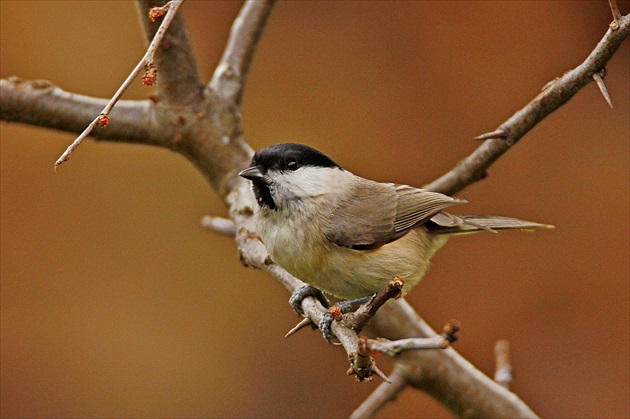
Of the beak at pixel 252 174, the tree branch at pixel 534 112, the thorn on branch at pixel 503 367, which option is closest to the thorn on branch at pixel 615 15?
the tree branch at pixel 534 112

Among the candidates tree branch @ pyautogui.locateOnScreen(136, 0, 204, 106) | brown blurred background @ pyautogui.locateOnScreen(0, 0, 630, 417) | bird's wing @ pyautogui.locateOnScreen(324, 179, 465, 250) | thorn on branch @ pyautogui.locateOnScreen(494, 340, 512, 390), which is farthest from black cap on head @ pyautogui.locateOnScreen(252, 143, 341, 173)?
brown blurred background @ pyautogui.locateOnScreen(0, 0, 630, 417)

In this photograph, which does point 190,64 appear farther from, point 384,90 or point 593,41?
point 593,41

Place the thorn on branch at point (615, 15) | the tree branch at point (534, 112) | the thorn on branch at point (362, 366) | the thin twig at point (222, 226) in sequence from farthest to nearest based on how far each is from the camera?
the thin twig at point (222, 226)
the tree branch at point (534, 112)
the thorn on branch at point (615, 15)
the thorn on branch at point (362, 366)

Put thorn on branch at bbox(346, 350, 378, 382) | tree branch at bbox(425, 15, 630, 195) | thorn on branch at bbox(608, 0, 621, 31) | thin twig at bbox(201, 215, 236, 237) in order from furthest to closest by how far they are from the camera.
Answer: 1. thin twig at bbox(201, 215, 236, 237)
2. tree branch at bbox(425, 15, 630, 195)
3. thorn on branch at bbox(608, 0, 621, 31)
4. thorn on branch at bbox(346, 350, 378, 382)

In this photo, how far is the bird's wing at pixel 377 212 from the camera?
2648 millimetres

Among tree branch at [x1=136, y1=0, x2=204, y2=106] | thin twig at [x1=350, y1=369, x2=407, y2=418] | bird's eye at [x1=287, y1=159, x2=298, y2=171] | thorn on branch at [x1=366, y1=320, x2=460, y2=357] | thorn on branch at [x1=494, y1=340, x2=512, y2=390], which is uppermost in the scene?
tree branch at [x1=136, y1=0, x2=204, y2=106]

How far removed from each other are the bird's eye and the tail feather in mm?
639

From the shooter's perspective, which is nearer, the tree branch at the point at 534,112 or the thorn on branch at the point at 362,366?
the thorn on branch at the point at 362,366

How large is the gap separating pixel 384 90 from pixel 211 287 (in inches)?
69.0

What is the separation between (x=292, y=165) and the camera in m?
2.74

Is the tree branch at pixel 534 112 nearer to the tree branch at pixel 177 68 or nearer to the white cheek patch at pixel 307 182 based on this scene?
the white cheek patch at pixel 307 182

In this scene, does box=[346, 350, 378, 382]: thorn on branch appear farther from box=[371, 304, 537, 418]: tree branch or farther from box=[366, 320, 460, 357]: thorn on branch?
box=[371, 304, 537, 418]: tree branch

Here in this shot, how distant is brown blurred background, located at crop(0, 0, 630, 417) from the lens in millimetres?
4250

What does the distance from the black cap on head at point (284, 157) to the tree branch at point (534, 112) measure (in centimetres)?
58
